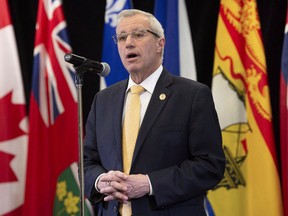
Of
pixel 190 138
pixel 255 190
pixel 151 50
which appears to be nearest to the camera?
pixel 190 138

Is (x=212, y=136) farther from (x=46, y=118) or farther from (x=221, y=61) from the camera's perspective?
(x=46, y=118)

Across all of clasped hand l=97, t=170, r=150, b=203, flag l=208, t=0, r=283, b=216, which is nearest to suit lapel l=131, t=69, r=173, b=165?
clasped hand l=97, t=170, r=150, b=203

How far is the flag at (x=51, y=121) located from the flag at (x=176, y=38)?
72 centimetres

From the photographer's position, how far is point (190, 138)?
2.07m

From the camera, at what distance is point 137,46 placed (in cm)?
221

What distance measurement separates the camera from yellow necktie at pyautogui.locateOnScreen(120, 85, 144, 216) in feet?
6.87

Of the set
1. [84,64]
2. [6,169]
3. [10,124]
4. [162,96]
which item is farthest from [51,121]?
[84,64]

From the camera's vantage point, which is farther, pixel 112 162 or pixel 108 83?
pixel 108 83

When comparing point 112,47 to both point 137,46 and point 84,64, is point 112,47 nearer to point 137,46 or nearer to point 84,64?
point 137,46

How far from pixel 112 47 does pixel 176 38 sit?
471mm

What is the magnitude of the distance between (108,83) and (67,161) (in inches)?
25.9

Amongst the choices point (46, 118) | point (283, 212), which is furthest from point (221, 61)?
point (46, 118)

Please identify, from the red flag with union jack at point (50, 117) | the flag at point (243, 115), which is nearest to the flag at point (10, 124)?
the red flag with union jack at point (50, 117)

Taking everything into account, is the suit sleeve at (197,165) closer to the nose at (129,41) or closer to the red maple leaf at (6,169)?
the nose at (129,41)
